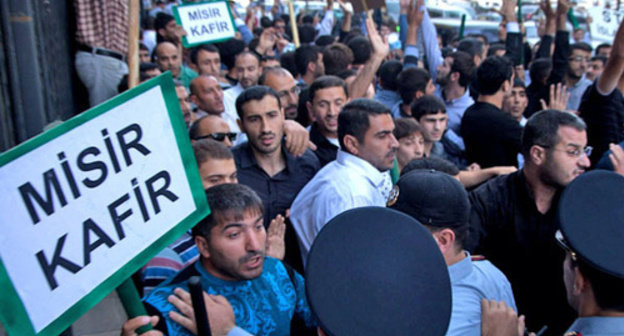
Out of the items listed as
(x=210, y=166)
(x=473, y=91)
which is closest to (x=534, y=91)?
(x=473, y=91)

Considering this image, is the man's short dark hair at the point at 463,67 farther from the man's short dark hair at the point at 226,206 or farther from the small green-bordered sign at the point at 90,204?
the small green-bordered sign at the point at 90,204

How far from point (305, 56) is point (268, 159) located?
3.49 meters

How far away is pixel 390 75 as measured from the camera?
6027 mm

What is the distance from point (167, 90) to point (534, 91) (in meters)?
6.11

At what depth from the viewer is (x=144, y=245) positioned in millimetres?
1640

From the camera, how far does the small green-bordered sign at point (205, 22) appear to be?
6.80 meters

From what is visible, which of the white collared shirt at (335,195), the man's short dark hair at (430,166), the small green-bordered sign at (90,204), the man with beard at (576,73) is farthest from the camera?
the man with beard at (576,73)

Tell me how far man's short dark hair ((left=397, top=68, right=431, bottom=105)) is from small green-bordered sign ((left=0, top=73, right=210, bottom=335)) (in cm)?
372

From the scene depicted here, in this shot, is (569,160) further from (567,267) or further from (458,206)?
(567,267)

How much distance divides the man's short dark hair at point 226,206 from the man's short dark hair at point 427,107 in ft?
8.48

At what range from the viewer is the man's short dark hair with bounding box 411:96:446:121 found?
4.52 metres

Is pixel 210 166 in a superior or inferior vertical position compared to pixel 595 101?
superior

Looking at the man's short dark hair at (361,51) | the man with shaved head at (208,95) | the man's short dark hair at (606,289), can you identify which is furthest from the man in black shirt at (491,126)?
the man's short dark hair at (361,51)

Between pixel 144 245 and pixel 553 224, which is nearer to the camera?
pixel 144 245
